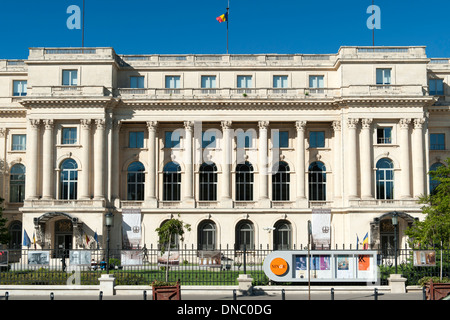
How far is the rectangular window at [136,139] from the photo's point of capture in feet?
193

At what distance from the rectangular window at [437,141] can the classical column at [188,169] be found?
24470 millimetres

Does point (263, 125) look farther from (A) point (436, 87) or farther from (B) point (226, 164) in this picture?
(A) point (436, 87)

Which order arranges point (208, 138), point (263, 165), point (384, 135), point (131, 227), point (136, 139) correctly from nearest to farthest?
1. point (131, 227)
2. point (384, 135)
3. point (263, 165)
4. point (208, 138)
5. point (136, 139)

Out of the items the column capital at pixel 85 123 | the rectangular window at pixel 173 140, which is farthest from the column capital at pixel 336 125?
the column capital at pixel 85 123

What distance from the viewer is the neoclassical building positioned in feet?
181

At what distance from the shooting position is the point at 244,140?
58656mm

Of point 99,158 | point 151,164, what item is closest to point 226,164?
point 151,164

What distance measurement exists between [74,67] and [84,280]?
29.5 metres

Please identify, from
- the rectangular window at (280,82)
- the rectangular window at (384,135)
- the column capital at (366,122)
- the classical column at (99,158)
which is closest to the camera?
the classical column at (99,158)

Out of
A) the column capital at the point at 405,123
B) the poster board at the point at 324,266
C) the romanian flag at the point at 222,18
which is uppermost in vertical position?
the romanian flag at the point at 222,18

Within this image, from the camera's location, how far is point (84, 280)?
108 ft

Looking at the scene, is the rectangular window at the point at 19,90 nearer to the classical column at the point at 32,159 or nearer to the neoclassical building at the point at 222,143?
the neoclassical building at the point at 222,143

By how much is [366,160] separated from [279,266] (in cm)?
2644
